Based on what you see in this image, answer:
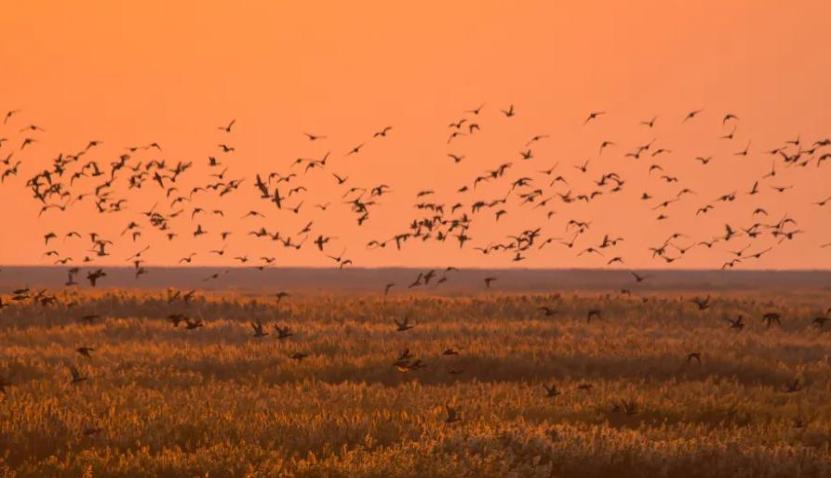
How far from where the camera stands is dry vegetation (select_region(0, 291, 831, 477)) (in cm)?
1827

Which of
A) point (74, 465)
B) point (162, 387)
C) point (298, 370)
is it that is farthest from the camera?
point (298, 370)

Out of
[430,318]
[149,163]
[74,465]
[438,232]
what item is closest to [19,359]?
[149,163]

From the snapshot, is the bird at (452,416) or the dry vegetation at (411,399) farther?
the bird at (452,416)

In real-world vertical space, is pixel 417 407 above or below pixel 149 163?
below

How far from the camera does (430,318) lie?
151ft

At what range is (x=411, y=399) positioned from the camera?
24.2 m

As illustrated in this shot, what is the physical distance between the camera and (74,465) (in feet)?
59.4

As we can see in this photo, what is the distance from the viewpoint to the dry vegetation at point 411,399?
18.3 m

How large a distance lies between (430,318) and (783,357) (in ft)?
46.0

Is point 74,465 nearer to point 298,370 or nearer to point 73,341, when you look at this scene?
point 298,370

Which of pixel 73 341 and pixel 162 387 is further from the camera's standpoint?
pixel 73 341

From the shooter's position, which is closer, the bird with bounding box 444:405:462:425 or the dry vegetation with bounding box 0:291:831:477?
the dry vegetation with bounding box 0:291:831:477

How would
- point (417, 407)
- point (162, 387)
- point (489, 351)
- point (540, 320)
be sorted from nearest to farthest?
point (417, 407) < point (162, 387) < point (489, 351) < point (540, 320)

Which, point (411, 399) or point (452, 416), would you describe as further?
point (411, 399)
